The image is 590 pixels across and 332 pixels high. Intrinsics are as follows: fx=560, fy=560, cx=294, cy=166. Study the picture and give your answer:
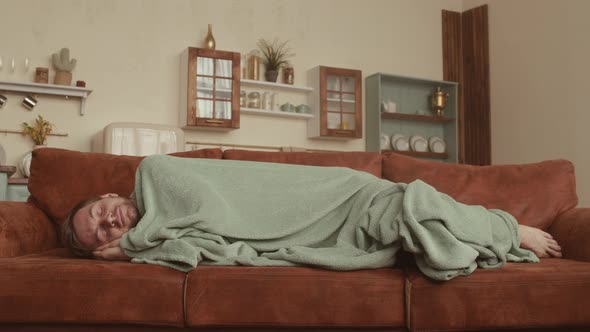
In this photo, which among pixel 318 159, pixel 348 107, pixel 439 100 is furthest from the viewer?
pixel 439 100

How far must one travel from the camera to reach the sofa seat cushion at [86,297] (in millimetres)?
1593

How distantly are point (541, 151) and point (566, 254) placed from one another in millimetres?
3311

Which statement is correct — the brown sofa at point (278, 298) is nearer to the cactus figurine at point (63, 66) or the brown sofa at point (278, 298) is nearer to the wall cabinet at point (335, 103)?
the cactus figurine at point (63, 66)

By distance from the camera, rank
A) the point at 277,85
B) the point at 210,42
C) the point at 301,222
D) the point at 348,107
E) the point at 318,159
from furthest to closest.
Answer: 1. the point at 348,107
2. the point at 277,85
3. the point at 210,42
4. the point at 318,159
5. the point at 301,222

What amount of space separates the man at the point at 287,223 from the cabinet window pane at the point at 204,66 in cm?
260

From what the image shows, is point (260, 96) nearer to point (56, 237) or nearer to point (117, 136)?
point (117, 136)

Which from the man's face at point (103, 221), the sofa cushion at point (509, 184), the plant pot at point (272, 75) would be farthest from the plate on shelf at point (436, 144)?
the man's face at point (103, 221)

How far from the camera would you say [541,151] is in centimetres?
518

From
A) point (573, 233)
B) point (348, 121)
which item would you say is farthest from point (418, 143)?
point (573, 233)

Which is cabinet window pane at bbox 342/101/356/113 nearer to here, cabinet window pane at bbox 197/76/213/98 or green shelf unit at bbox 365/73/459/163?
green shelf unit at bbox 365/73/459/163

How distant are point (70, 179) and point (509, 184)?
1840 mm

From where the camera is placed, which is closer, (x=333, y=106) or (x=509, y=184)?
(x=509, y=184)

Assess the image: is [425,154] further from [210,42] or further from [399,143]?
[210,42]

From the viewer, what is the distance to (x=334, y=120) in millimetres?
5188
